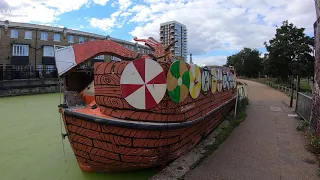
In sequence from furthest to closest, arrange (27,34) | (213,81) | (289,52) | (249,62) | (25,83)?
(249,62) < (27,34) < (289,52) < (25,83) < (213,81)

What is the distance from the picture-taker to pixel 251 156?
498 cm

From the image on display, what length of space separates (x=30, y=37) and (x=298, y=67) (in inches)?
1284

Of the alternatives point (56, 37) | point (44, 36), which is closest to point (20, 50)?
point (44, 36)

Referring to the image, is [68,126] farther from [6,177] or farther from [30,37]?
[30,37]

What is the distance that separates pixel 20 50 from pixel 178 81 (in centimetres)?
3118

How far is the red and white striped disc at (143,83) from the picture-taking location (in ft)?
12.2

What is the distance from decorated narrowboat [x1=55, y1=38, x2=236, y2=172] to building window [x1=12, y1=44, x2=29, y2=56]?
96.5 feet

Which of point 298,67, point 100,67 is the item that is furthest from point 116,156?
point 298,67

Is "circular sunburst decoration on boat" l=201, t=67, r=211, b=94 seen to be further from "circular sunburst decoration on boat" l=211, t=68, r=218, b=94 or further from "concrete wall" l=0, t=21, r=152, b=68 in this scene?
"concrete wall" l=0, t=21, r=152, b=68

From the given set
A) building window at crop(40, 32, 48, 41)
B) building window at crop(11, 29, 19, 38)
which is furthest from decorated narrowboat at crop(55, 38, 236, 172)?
building window at crop(40, 32, 48, 41)

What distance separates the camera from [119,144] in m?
3.90

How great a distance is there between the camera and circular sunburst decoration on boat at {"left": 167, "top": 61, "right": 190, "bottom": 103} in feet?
13.8

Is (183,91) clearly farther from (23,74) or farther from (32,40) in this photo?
(32,40)

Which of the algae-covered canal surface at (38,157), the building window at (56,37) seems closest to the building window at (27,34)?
the building window at (56,37)
